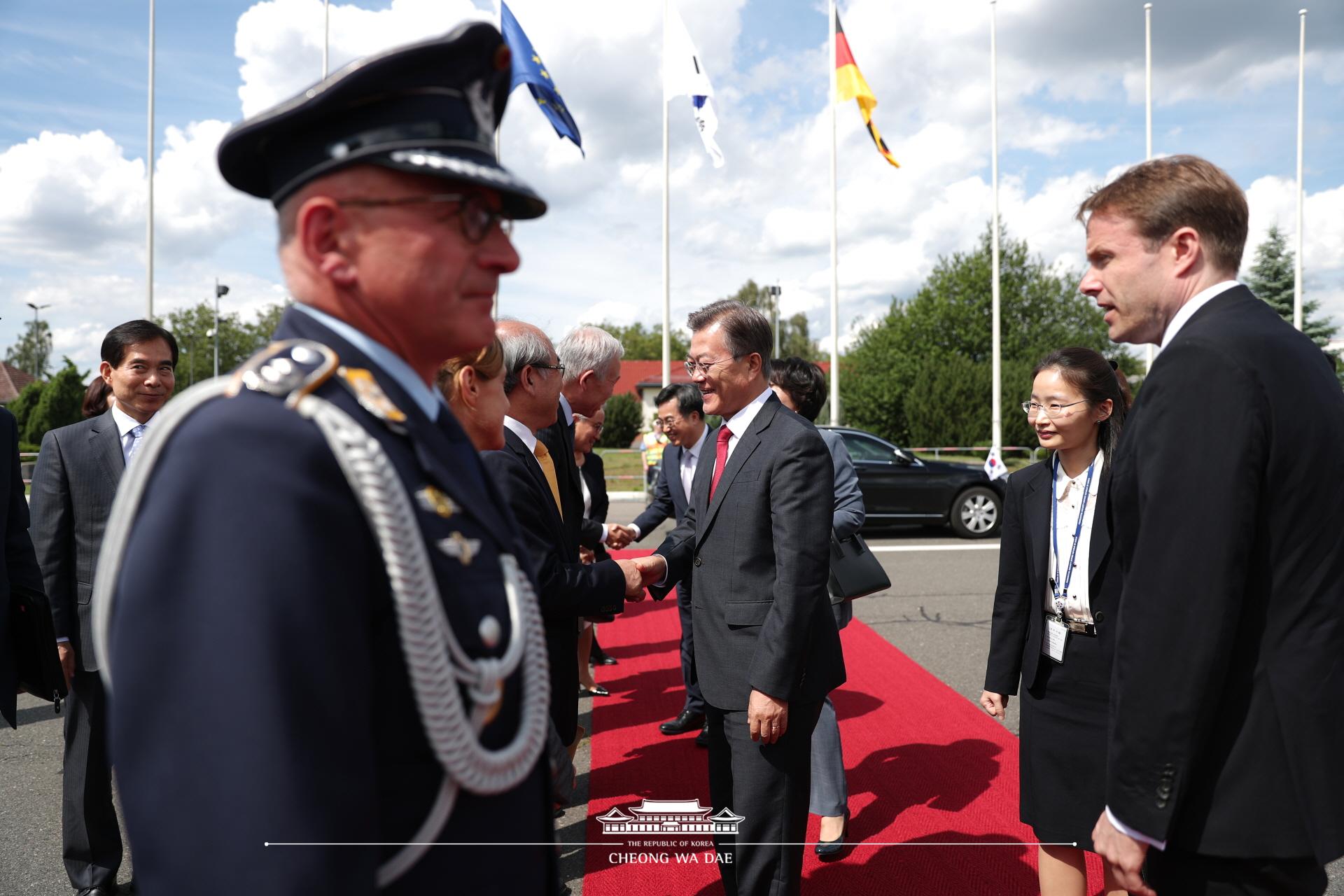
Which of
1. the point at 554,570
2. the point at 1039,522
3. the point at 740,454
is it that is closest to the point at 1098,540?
the point at 1039,522

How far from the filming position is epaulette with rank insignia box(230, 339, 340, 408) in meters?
0.98

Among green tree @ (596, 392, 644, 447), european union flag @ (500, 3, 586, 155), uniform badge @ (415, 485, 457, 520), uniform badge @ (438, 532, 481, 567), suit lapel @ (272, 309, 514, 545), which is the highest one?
european union flag @ (500, 3, 586, 155)

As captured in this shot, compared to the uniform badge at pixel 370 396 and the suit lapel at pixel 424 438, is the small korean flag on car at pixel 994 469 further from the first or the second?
the uniform badge at pixel 370 396

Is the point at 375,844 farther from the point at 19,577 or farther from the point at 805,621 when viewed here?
the point at 19,577

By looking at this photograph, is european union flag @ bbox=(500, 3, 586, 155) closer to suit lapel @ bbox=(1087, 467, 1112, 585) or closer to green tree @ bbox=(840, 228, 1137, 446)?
suit lapel @ bbox=(1087, 467, 1112, 585)

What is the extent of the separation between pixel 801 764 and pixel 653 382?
2268 inches

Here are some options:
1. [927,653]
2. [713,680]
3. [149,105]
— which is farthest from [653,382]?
[713,680]

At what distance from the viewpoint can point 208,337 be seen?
176 feet

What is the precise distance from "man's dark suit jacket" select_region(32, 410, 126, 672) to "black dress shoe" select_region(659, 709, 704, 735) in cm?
299

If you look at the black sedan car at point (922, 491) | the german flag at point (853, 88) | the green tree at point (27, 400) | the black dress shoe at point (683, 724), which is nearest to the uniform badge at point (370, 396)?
the black dress shoe at point (683, 724)

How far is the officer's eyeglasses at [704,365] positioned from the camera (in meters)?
3.11

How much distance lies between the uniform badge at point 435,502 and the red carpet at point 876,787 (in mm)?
2919

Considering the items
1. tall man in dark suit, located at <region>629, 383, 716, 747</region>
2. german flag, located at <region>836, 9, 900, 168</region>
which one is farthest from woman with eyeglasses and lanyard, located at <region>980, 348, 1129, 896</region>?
german flag, located at <region>836, 9, 900, 168</region>

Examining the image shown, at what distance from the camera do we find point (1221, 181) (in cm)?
189
